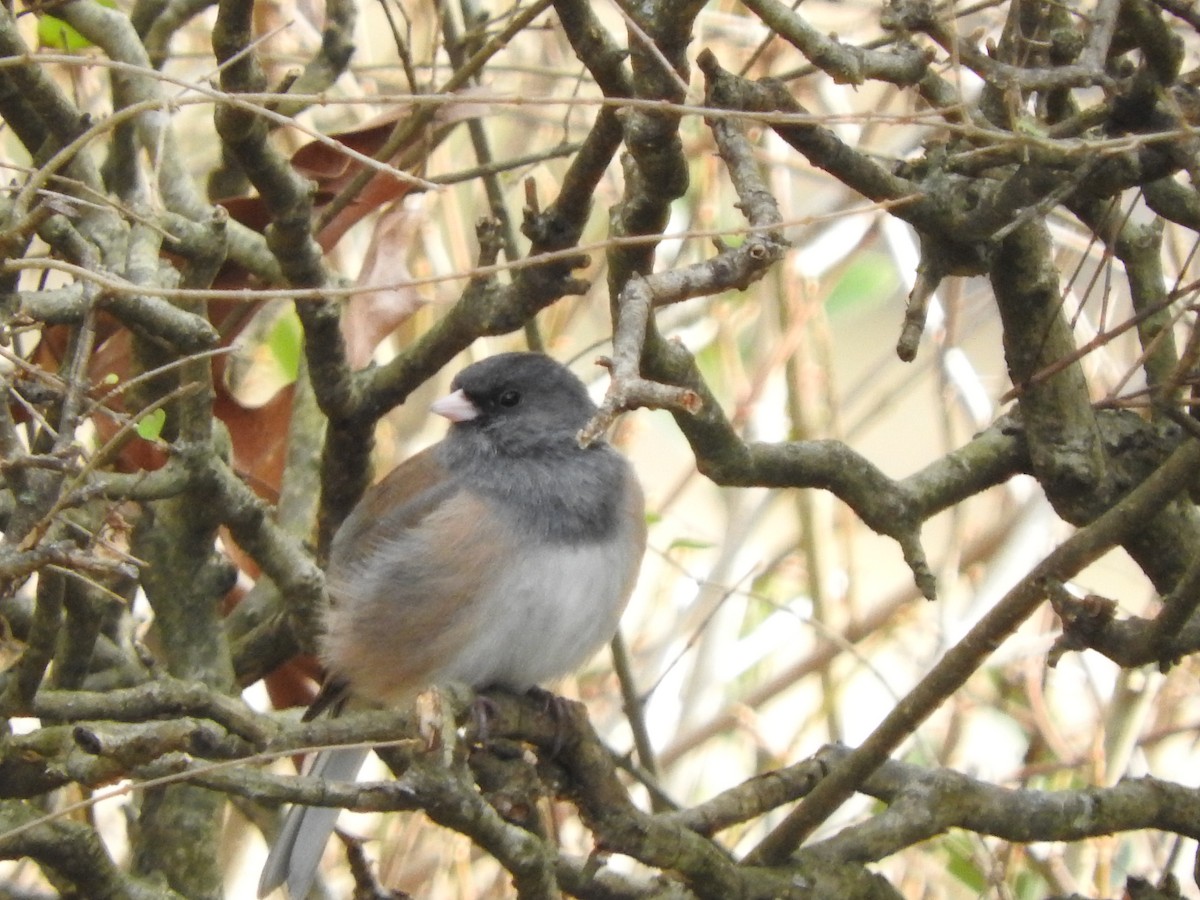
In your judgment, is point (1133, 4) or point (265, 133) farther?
point (265, 133)

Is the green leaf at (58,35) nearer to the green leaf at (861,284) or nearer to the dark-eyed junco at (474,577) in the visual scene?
the dark-eyed junco at (474,577)

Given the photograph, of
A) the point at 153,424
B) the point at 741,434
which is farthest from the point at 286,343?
the point at 741,434

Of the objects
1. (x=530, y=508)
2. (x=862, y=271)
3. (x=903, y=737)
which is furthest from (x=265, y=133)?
(x=862, y=271)

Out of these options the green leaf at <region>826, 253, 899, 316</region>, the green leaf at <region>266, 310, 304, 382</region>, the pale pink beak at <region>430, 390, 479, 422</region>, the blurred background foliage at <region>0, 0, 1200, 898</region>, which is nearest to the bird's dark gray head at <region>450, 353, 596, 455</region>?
the pale pink beak at <region>430, 390, 479, 422</region>

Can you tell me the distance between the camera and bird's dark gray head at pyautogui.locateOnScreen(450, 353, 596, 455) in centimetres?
254

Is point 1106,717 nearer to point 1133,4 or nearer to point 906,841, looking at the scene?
point 906,841

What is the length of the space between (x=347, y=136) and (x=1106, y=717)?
1913mm

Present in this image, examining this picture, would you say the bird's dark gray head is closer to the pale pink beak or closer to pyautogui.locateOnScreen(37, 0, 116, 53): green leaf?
the pale pink beak

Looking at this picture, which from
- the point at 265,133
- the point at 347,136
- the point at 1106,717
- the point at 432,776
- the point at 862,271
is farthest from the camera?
the point at 862,271

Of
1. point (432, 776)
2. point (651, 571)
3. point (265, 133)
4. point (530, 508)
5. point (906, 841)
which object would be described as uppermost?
point (651, 571)

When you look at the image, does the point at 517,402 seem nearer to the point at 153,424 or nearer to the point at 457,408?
the point at 457,408

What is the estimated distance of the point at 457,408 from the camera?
2.54 meters

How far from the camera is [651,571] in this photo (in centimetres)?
447

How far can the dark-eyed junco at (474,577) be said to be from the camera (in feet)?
7.53
